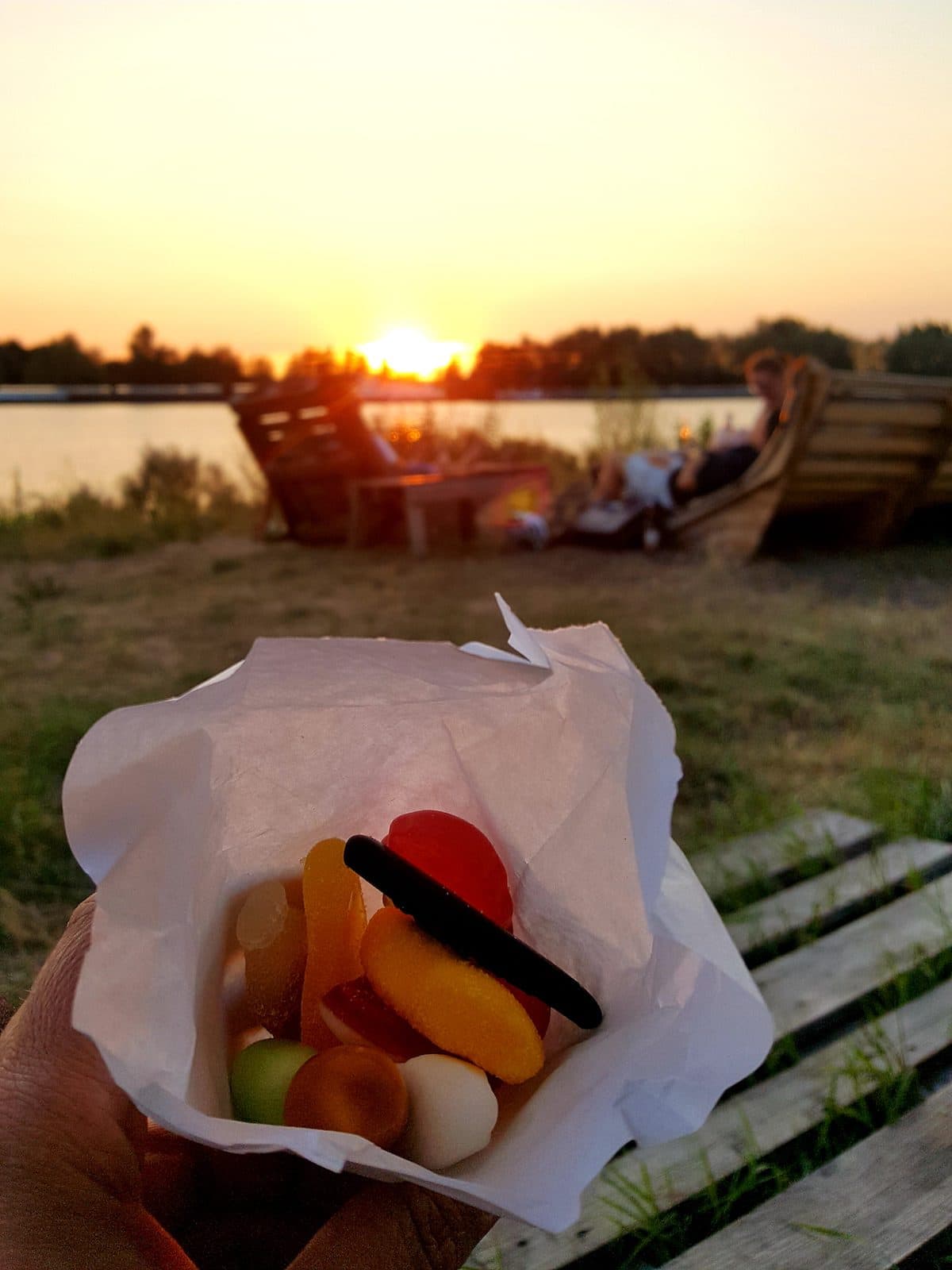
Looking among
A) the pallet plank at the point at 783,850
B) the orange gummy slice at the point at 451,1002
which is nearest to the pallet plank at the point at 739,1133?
the pallet plank at the point at 783,850

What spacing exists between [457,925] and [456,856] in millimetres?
100

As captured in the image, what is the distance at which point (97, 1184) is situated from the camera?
2.06 feet

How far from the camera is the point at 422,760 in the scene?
3.08 ft

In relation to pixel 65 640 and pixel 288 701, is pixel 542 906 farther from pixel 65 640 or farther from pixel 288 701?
pixel 65 640

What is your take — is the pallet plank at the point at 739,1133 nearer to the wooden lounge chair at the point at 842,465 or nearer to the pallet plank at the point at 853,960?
the pallet plank at the point at 853,960

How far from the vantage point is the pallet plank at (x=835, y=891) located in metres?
1.80

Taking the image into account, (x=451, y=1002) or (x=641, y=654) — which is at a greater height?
(x=451, y=1002)

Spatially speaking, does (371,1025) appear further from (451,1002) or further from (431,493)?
(431,493)

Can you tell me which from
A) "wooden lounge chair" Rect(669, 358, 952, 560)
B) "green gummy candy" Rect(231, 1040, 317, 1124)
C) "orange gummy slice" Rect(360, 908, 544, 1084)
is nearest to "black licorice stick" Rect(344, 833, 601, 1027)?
"orange gummy slice" Rect(360, 908, 544, 1084)

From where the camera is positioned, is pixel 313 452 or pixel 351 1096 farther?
pixel 313 452

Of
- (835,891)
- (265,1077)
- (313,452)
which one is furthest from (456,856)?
(313,452)

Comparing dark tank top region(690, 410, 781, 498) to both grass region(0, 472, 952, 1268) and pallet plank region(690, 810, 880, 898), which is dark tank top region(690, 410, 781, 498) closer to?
grass region(0, 472, 952, 1268)

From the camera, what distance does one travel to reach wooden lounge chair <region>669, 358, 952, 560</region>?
17.0 feet

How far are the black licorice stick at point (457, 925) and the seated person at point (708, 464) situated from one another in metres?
Answer: 5.61
